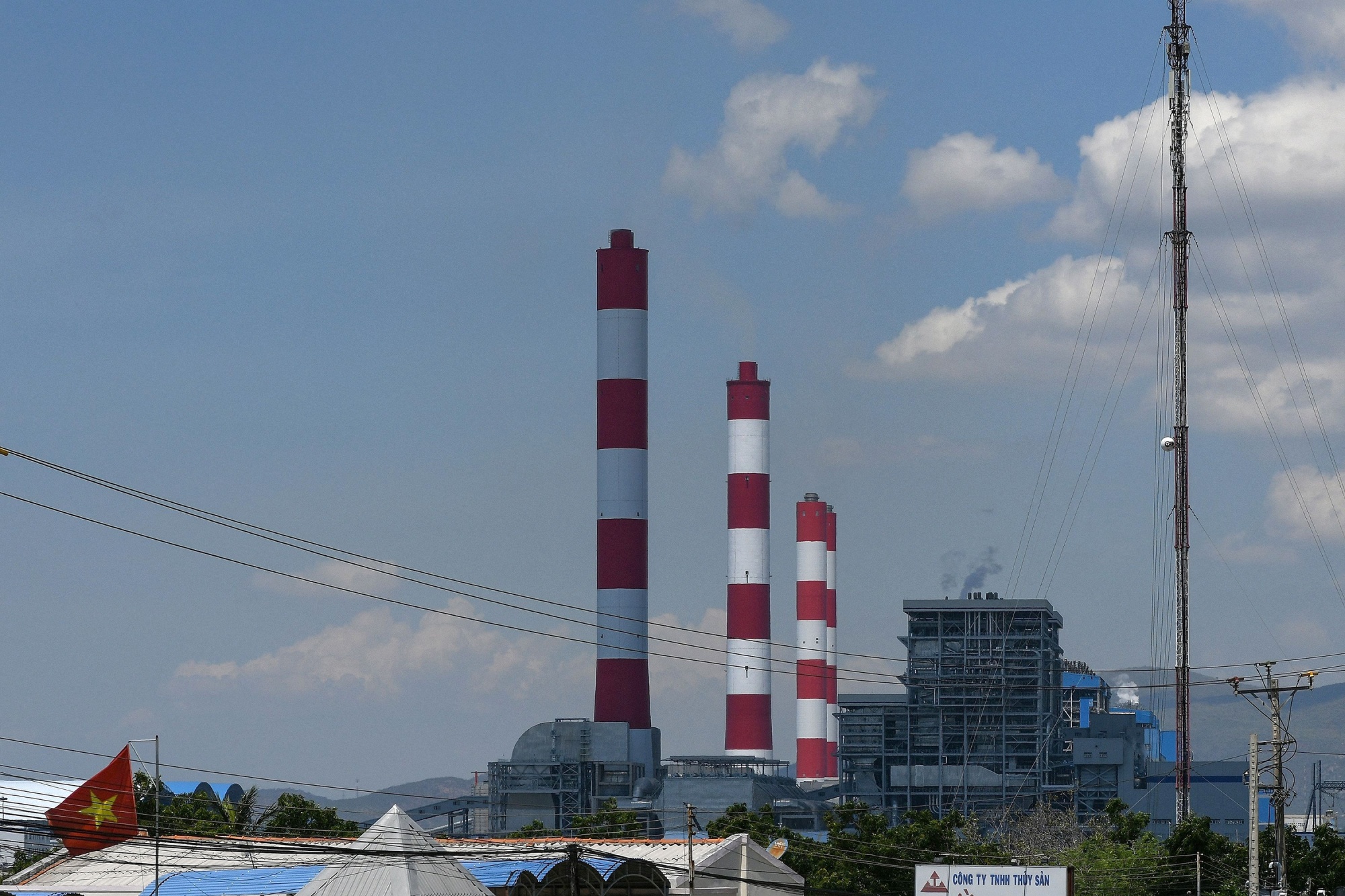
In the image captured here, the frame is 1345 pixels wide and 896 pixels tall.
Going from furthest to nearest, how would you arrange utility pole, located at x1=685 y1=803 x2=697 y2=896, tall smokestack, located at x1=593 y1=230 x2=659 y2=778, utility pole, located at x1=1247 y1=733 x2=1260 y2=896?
tall smokestack, located at x1=593 y1=230 x2=659 y2=778 → utility pole, located at x1=1247 y1=733 x2=1260 y2=896 → utility pole, located at x1=685 y1=803 x2=697 y2=896

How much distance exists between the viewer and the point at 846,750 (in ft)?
297

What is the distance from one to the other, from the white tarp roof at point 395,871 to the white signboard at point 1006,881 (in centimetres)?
1114

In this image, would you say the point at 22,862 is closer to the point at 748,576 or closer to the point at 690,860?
the point at 690,860

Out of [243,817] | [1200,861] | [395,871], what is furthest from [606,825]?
[395,871]

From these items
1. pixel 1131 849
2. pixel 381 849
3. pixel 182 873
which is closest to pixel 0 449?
pixel 381 849

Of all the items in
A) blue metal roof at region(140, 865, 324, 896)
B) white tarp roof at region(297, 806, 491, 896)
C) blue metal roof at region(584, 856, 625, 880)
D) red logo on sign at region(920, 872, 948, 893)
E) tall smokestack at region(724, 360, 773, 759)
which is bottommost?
red logo on sign at region(920, 872, 948, 893)

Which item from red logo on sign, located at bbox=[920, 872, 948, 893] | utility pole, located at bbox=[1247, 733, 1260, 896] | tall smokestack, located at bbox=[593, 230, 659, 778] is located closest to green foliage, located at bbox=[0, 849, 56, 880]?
red logo on sign, located at bbox=[920, 872, 948, 893]

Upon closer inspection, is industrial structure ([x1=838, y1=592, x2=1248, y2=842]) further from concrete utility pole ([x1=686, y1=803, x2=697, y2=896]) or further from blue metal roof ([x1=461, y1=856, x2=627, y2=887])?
blue metal roof ([x1=461, y1=856, x2=627, y2=887])

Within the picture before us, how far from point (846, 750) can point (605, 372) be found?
24.6 m

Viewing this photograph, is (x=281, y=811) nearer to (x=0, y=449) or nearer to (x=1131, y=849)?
(x=1131, y=849)

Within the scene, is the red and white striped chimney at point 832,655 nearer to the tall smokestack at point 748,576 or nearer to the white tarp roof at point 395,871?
the tall smokestack at point 748,576

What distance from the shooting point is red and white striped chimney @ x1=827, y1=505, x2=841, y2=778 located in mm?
106438

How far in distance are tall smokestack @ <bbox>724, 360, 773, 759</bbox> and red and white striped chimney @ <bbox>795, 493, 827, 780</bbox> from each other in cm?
1206

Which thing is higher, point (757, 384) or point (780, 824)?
point (757, 384)
